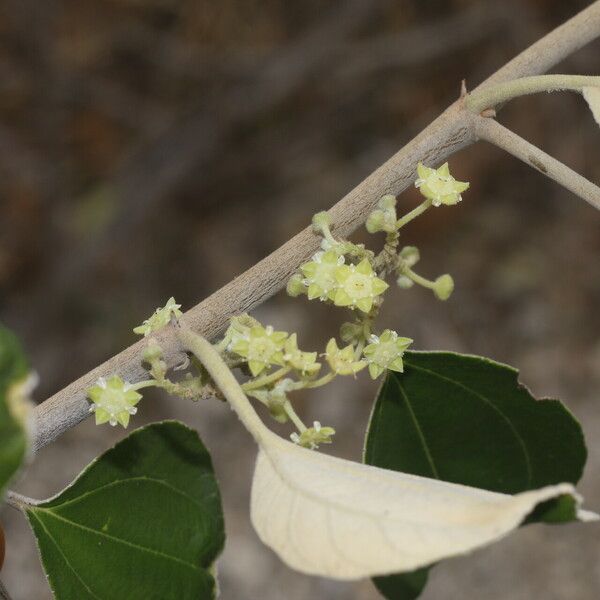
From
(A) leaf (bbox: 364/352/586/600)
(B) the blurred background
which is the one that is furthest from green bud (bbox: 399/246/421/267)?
(B) the blurred background

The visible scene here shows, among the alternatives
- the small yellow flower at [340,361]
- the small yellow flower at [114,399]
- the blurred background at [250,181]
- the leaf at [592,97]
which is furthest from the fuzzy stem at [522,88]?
the blurred background at [250,181]

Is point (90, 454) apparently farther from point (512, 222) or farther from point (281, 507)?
point (281, 507)

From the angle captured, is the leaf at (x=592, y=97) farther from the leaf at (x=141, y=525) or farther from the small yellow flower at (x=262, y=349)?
the leaf at (x=141, y=525)

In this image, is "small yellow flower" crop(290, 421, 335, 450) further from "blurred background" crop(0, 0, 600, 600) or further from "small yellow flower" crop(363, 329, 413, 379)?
"blurred background" crop(0, 0, 600, 600)

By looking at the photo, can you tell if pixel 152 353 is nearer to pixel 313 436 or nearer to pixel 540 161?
pixel 313 436

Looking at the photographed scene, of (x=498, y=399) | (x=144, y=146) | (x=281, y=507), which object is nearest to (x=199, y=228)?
(x=144, y=146)

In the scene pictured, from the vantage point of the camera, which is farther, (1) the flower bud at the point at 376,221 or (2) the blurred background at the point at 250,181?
(2) the blurred background at the point at 250,181
